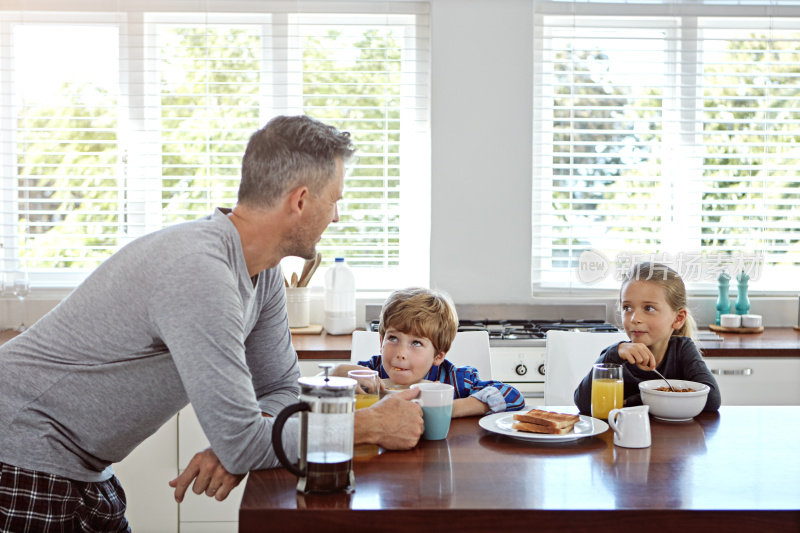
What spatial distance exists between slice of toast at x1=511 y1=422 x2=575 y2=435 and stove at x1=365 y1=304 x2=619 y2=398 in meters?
1.29

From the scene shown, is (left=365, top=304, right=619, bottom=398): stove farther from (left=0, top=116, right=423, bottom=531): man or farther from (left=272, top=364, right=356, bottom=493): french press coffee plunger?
(left=272, top=364, right=356, bottom=493): french press coffee plunger

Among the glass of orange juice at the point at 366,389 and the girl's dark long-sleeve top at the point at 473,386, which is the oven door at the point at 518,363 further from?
the glass of orange juice at the point at 366,389

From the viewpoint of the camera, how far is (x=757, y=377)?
299cm

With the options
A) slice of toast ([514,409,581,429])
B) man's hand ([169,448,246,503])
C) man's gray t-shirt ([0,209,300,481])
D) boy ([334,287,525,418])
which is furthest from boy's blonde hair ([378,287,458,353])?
man's hand ([169,448,246,503])

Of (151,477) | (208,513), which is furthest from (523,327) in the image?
(151,477)

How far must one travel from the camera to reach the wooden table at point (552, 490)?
1.19m

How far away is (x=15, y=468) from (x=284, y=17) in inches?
99.6

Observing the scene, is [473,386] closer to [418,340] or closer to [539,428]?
[418,340]

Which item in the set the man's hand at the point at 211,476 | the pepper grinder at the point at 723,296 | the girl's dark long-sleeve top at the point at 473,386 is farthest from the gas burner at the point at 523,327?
the man's hand at the point at 211,476

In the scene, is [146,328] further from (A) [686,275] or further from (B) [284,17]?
(A) [686,275]

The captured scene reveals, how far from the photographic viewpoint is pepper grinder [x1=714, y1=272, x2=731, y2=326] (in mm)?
3451

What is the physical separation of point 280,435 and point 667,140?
2866mm

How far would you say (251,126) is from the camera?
3.53 metres

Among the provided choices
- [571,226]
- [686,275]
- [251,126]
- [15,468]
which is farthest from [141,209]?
[686,275]
